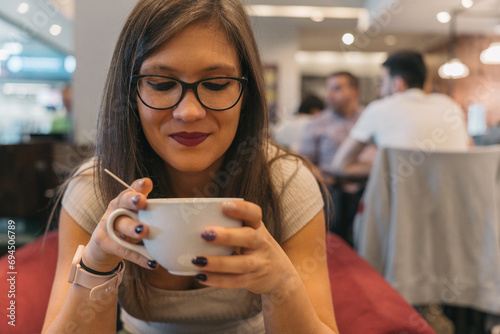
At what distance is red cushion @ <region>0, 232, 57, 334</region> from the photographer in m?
1.01

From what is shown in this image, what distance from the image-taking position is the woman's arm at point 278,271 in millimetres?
581

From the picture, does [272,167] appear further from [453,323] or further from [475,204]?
[453,323]

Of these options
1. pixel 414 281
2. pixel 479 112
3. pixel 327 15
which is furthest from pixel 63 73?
pixel 414 281

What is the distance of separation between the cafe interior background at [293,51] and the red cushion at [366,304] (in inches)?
100

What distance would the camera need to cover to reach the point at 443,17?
7.09 meters

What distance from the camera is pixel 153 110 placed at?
83 centimetres

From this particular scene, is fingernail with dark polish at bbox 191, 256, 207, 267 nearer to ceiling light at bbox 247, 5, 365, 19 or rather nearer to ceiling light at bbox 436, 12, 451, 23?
ceiling light at bbox 247, 5, 365, 19

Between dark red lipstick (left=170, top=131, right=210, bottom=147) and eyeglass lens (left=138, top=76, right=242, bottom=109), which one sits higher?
eyeglass lens (left=138, top=76, right=242, bottom=109)

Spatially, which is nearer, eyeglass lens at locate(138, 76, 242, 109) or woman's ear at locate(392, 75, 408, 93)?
eyeglass lens at locate(138, 76, 242, 109)

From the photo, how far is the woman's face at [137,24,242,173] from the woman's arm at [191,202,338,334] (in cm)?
24

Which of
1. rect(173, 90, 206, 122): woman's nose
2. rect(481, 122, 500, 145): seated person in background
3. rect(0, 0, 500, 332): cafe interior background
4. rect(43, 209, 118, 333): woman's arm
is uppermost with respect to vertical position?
rect(0, 0, 500, 332): cafe interior background

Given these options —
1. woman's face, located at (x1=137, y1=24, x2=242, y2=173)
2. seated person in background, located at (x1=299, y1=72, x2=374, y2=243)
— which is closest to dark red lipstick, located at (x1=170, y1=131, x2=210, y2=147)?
woman's face, located at (x1=137, y1=24, x2=242, y2=173)

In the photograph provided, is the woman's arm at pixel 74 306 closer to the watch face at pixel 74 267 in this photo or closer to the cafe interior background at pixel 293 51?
the watch face at pixel 74 267

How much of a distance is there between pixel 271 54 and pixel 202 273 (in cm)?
783
